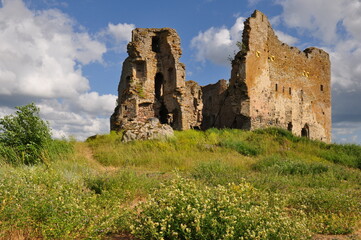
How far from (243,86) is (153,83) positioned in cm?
620

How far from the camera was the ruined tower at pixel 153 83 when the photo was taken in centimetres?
1909

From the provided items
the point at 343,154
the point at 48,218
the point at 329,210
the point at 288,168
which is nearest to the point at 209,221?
the point at 48,218

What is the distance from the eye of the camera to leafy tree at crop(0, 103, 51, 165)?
9.58 metres

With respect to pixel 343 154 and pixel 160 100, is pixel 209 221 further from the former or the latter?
pixel 160 100

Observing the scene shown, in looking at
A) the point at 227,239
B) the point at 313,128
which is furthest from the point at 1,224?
the point at 313,128

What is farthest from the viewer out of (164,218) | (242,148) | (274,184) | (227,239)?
(242,148)

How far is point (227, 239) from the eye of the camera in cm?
276

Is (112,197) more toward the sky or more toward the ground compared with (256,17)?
more toward the ground

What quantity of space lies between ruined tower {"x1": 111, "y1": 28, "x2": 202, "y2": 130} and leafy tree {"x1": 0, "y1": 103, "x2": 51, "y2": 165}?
26.9 feet

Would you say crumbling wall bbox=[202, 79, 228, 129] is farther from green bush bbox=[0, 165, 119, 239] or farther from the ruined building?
green bush bbox=[0, 165, 119, 239]

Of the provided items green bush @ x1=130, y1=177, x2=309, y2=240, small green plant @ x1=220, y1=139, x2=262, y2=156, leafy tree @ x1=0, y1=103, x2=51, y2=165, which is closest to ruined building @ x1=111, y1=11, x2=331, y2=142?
small green plant @ x1=220, y1=139, x2=262, y2=156

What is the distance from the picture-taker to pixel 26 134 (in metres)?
10.2

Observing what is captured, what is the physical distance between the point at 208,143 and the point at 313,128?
42.7 feet

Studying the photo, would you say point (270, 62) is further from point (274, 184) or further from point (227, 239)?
point (227, 239)
